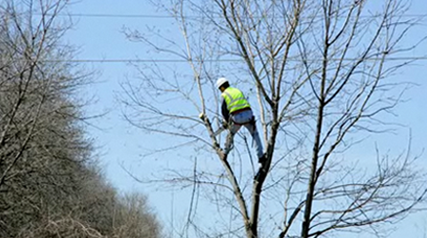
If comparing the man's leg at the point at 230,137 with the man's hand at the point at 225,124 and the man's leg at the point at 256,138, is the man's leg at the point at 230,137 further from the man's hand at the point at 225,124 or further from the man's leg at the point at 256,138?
the man's leg at the point at 256,138

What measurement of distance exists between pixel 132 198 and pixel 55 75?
13.9m

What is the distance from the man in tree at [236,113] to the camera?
1380 cm

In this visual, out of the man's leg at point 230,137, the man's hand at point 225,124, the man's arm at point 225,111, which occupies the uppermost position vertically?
the man's arm at point 225,111

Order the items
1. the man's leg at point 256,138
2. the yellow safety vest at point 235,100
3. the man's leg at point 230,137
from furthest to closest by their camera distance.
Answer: the man's leg at point 230,137 < the man's leg at point 256,138 < the yellow safety vest at point 235,100

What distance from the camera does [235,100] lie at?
13.8 m

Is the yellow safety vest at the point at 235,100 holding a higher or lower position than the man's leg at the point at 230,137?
higher

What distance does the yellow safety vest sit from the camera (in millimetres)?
13797

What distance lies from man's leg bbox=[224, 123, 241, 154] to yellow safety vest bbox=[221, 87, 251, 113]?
0.30 metres

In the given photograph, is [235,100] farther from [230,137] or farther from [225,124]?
[230,137]

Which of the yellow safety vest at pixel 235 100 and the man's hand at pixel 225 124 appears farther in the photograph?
the man's hand at pixel 225 124

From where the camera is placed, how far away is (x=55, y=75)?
23.8 metres

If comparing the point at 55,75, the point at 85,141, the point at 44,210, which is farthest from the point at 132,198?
the point at 55,75

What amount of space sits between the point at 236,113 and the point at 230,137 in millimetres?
483

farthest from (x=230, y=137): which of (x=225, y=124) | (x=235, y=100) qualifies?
(x=235, y=100)
